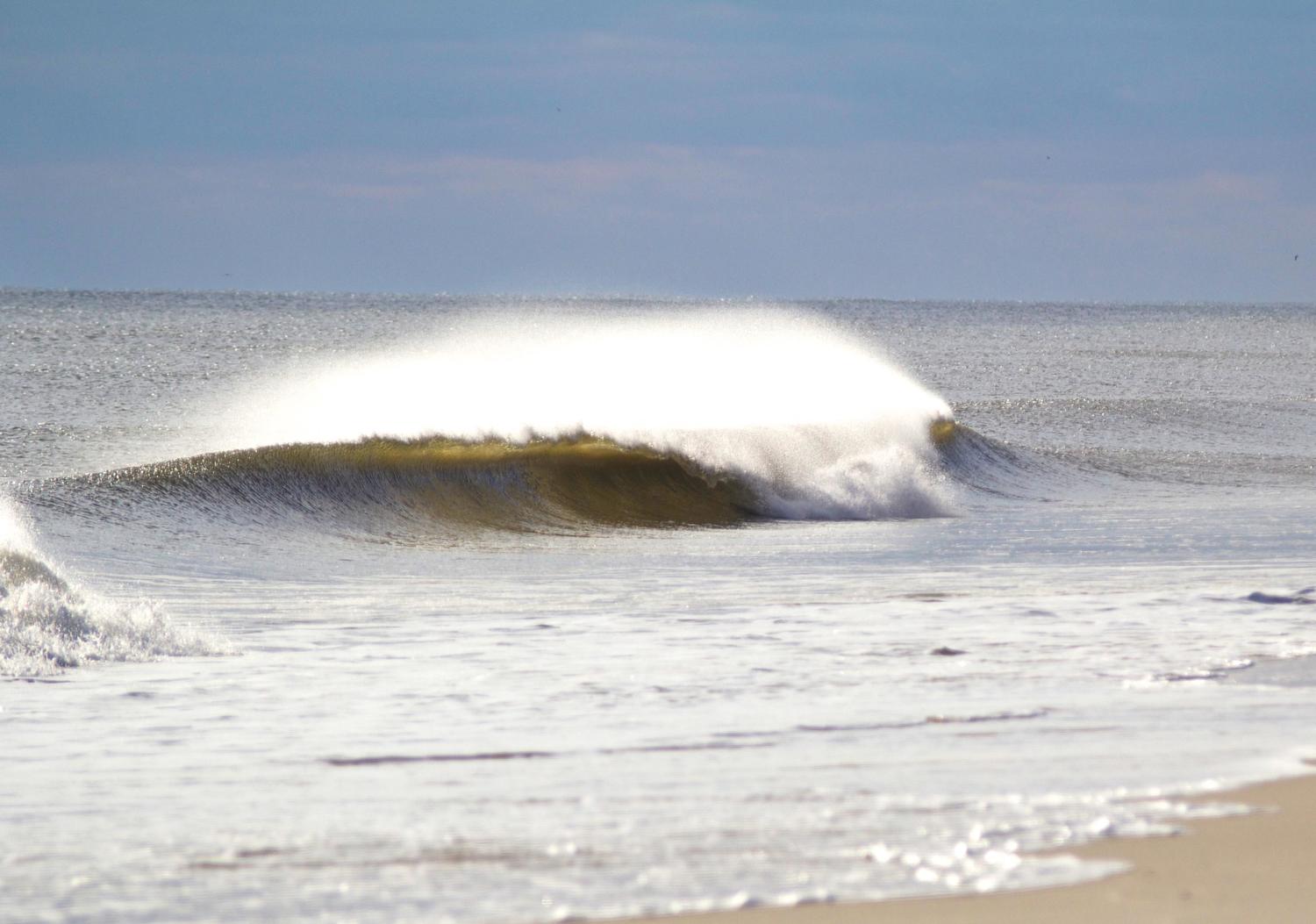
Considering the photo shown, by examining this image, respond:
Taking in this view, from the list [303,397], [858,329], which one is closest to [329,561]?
[303,397]

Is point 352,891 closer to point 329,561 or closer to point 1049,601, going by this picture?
point 1049,601

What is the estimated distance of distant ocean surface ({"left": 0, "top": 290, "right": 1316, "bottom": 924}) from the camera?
354cm

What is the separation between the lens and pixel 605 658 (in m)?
6.34

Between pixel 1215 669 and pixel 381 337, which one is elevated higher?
pixel 381 337

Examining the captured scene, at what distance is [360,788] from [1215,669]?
342cm

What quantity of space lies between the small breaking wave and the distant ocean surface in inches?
1.0

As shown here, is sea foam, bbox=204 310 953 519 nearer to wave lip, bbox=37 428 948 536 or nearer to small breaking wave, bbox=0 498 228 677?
wave lip, bbox=37 428 948 536

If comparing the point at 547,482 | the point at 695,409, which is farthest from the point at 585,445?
the point at 695,409

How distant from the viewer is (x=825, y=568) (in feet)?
32.5

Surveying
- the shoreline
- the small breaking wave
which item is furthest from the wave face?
the shoreline

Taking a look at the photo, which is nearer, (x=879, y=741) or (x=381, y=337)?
(x=879, y=741)

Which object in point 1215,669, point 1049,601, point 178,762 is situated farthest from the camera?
point 1049,601

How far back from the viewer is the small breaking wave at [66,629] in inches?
244

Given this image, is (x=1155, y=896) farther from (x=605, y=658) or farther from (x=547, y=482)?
(x=547, y=482)
